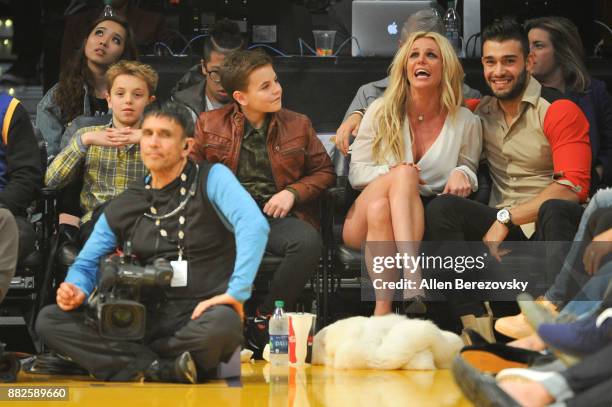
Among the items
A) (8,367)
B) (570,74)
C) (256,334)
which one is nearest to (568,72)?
(570,74)

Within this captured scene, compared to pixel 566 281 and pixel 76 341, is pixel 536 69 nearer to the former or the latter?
pixel 566 281

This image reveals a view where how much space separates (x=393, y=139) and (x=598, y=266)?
118 centimetres

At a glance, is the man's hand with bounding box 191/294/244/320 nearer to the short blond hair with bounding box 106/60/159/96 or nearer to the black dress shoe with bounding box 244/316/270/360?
the black dress shoe with bounding box 244/316/270/360

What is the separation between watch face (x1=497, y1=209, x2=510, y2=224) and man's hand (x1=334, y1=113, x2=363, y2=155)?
31.1 inches

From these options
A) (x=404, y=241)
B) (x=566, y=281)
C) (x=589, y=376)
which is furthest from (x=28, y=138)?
(x=589, y=376)

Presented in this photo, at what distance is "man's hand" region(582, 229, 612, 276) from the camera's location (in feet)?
13.3

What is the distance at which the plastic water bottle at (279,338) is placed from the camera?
4.46 meters

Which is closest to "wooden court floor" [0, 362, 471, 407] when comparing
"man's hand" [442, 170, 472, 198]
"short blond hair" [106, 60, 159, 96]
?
"man's hand" [442, 170, 472, 198]

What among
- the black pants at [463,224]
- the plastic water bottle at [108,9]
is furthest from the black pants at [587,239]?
the plastic water bottle at [108,9]

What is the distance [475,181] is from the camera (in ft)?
16.0

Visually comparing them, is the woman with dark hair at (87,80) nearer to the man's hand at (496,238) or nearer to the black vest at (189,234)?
the black vest at (189,234)

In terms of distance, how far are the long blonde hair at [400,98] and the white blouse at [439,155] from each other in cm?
3

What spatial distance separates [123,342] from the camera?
399 cm

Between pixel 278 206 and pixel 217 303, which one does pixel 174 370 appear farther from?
pixel 278 206
